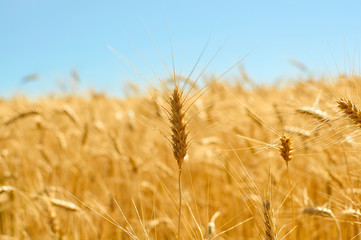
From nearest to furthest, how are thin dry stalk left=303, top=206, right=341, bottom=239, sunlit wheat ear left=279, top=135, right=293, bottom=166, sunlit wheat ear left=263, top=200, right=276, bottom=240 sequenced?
1. sunlit wheat ear left=263, top=200, right=276, bottom=240
2. sunlit wheat ear left=279, top=135, right=293, bottom=166
3. thin dry stalk left=303, top=206, right=341, bottom=239

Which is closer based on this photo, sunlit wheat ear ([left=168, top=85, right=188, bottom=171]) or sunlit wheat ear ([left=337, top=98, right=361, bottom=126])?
sunlit wheat ear ([left=168, top=85, right=188, bottom=171])

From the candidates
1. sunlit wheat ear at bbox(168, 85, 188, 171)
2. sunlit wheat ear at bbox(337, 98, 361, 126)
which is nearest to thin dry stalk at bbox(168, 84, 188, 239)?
sunlit wheat ear at bbox(168, 85, 188, 171)

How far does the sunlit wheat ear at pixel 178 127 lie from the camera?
0.80m

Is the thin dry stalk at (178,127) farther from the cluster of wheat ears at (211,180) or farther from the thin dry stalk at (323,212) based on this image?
the thin dry stalk at (323,212)

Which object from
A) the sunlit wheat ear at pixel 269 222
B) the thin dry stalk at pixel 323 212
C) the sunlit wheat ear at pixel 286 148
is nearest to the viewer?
the sunlit wheat ear at pixel 269 222

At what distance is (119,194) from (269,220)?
2095 mm

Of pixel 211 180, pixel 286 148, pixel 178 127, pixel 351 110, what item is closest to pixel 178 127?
pixel 178 127

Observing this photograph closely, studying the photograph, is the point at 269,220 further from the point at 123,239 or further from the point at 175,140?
the point at 123,239

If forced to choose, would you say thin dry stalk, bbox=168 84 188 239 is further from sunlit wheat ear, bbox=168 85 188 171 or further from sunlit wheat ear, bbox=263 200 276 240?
sunlit wheat ear, bbox=263 200 276 240

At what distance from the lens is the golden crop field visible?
0.92 m

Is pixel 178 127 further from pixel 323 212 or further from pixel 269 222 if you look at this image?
pixel 323 212

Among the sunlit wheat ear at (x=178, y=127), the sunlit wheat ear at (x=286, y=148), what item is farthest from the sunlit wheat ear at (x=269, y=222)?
the sunlit wheat ear at (x=178, y=127)

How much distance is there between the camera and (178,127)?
0.83 meters

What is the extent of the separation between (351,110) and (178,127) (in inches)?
21.2
